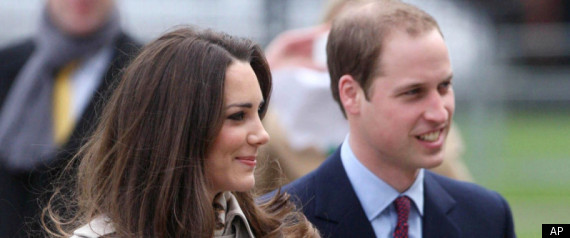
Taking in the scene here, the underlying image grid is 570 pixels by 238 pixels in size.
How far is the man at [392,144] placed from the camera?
140 inches

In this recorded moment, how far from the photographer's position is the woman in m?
3.05

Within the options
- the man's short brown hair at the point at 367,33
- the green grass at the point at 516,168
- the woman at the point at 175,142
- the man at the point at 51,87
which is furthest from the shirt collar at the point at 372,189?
the green grass at the point at 516,168

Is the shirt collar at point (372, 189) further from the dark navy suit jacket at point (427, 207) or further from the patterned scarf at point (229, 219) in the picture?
the patterned scarf at point (229, 219)

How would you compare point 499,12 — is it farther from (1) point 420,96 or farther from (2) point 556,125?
(1) point 420,96

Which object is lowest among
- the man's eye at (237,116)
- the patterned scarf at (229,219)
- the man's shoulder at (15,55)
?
the patterned scarf at (229,219)

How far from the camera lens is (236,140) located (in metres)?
3.05

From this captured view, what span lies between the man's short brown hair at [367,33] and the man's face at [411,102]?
0.11 feet

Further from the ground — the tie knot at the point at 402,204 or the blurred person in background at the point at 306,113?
the blurred person in background at the point at 306,113

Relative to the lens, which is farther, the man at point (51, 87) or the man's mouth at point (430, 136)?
the man at point (51, 87)

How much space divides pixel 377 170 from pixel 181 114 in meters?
0.85

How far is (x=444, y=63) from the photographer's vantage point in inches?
140

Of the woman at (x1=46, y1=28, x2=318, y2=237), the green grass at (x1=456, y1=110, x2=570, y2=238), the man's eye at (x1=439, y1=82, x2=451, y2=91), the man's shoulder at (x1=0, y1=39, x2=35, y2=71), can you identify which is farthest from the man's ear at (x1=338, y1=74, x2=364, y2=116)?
the green grass at (x1=456, y1=110, x2=570, y2=238)

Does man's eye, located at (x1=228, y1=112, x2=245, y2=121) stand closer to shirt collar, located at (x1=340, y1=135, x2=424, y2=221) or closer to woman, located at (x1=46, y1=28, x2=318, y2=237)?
woman, located at (x1=46, y1=28, x2=318, y2=237)

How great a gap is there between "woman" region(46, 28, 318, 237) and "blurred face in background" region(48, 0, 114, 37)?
2185 millimetres
